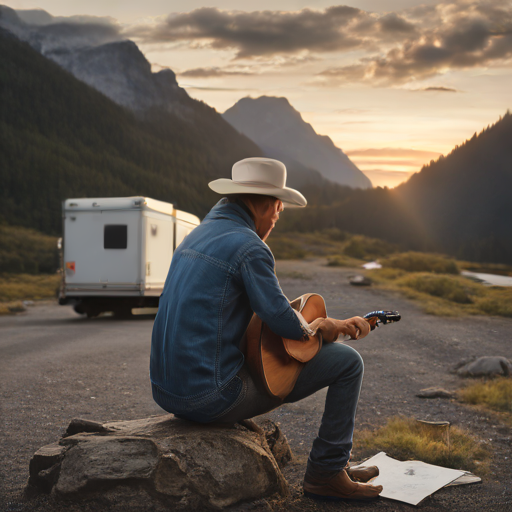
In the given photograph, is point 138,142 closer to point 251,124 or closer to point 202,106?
point 202,106

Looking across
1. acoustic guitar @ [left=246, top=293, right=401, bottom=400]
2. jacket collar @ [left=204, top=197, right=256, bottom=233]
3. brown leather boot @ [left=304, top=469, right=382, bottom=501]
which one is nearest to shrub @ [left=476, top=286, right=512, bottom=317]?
brown leather boot @ [left=304, top=469, right=382, bottom=501]

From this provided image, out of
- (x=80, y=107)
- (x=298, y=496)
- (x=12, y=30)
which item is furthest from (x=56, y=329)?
(x=12, y=30)

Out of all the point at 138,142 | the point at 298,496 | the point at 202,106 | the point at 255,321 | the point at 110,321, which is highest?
the point at 202,106

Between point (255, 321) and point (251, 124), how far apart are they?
188006 millimetres

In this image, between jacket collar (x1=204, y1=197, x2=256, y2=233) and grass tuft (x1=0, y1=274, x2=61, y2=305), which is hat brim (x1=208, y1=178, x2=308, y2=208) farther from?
grass tuft (x1=0, y1=274, x2=61, y2=305)

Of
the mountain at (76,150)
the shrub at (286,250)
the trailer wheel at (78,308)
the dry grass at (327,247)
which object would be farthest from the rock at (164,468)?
the mountain at (76,150)

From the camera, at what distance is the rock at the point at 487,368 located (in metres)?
6.90

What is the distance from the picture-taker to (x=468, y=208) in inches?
1375

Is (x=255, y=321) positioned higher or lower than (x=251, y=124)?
lower

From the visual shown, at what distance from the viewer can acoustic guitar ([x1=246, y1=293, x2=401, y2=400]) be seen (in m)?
2.66

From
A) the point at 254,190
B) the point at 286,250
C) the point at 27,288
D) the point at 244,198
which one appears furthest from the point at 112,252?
the point at 286,250

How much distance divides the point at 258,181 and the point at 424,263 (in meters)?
27.6

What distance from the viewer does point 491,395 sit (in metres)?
5.63

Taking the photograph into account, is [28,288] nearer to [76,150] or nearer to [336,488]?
[336,488]
